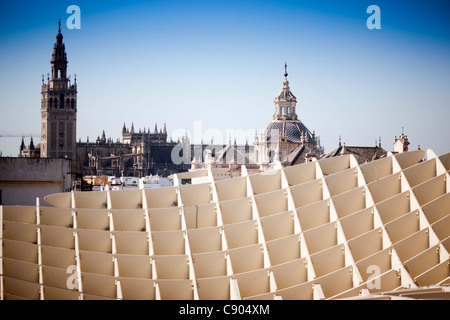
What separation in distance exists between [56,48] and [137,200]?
13697cm

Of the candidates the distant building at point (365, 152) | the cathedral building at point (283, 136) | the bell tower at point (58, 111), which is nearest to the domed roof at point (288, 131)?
the cathedral building at point (283, 136)

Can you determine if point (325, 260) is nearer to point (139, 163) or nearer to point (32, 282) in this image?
point (32, 282)

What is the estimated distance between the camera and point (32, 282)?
786 inches

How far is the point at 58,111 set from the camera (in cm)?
15838

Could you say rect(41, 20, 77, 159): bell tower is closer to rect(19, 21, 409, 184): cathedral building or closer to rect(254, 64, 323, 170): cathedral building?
rect(19, 21, 409, 184): cathedral building

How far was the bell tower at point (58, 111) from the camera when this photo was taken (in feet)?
507

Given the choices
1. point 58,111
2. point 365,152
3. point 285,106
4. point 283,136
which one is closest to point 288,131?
point 283,136

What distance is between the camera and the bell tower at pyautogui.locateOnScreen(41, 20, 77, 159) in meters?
154

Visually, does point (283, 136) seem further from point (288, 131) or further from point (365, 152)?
point (365, 152)

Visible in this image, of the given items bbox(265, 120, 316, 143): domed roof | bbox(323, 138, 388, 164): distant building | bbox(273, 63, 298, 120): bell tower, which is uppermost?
bbox(273, 63, 298, 120): bell tower

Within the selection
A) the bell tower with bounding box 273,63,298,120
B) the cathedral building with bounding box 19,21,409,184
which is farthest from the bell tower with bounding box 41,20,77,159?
the bell tower with bounding box 273,63,298,120

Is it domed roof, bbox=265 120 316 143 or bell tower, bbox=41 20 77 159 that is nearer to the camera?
domed roof, bbox=265 120 316 143

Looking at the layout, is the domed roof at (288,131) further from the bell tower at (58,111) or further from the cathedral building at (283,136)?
the bell tower at (58,111)
